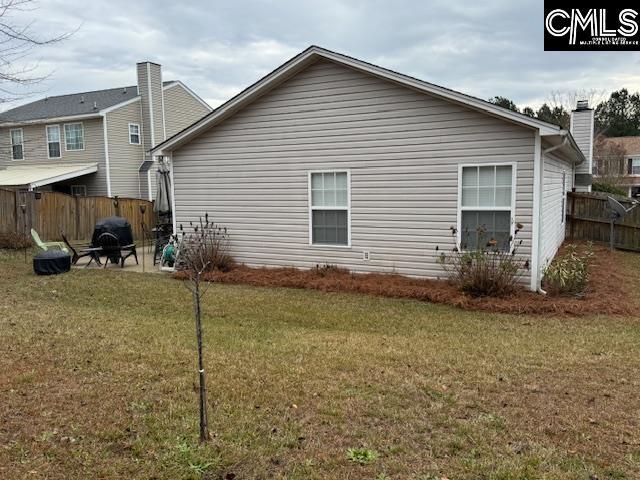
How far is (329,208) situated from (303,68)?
2944 millimetres

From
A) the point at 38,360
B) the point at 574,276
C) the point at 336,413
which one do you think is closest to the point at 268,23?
the point at 574,276

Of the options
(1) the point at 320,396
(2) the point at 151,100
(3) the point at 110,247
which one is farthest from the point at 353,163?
(2) the point at 151,100

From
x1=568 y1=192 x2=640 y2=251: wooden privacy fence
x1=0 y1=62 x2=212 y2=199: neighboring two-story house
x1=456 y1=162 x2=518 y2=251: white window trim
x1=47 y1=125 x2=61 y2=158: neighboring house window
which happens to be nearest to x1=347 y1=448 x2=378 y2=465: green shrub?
x1=456 y1=162 x2=518 y2=251: white window trim

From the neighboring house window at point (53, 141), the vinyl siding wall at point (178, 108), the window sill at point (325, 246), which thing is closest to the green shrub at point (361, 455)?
the window sill at point (325, 246)

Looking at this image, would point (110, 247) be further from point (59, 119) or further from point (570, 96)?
point (570, 96)

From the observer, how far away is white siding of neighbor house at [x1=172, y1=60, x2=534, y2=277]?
891cm

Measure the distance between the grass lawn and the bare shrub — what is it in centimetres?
90

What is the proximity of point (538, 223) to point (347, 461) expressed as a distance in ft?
21.8

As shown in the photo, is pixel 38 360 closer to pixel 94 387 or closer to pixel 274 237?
pixel 94 387

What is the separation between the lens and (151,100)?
2383 centimetres

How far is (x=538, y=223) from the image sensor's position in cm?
839

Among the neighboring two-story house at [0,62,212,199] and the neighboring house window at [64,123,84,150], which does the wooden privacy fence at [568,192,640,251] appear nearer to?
the neighboring two-story house at [0,62,212,199]

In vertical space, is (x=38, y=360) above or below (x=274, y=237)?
below

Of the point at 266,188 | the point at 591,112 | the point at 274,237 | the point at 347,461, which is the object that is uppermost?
the point at 591,112
